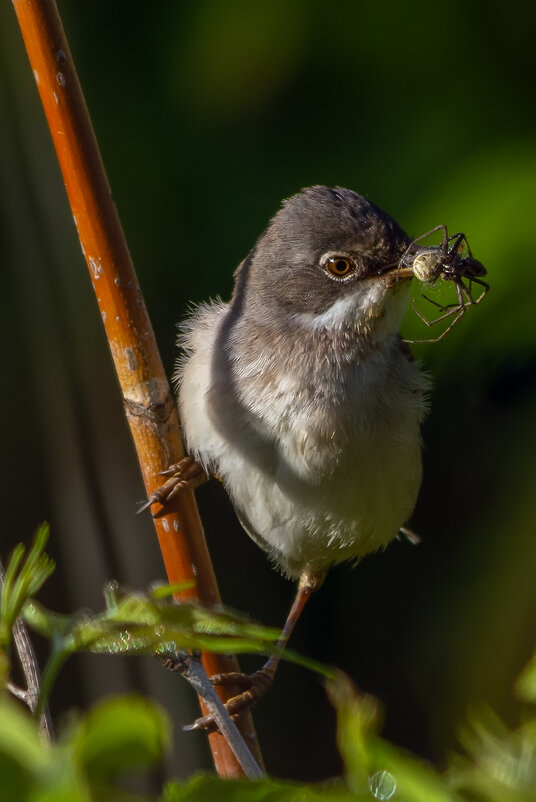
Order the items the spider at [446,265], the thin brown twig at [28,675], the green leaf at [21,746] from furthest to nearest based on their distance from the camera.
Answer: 1. the spider at [446,265]
2. the thin brown twig at [28,675]
3. the green leaf at [21,746]

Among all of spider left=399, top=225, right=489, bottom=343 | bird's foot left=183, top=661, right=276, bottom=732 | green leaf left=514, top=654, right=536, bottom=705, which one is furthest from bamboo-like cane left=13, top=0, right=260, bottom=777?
green leaf left=514, top=654, right=536, bottom=705

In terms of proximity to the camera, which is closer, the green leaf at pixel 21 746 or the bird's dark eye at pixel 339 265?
the green leaf at pixel 21 746

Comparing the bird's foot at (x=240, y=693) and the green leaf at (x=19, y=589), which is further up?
the green leaf at (x=19, y=589)

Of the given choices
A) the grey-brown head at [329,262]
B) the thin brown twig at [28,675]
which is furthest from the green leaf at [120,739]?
the grey-brown head at [329,262]

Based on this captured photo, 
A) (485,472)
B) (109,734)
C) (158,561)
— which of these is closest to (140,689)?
(158,561)

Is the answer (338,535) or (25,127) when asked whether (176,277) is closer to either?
(25,127)

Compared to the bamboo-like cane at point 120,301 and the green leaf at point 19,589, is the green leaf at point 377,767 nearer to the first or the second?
the green leaf at point 19,589

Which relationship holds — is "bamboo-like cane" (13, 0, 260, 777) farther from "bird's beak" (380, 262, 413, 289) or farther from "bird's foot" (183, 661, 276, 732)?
"bird's beak" (380, 262, 413, 289)
